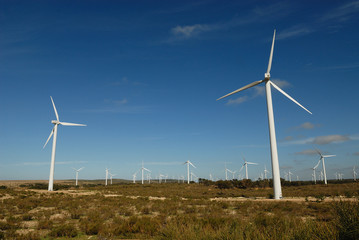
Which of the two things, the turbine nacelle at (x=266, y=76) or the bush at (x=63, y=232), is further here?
the turbine nacelle at (x=266, y=76)

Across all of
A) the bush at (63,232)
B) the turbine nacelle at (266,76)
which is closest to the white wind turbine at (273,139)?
the turbine nacelle at (266,76)

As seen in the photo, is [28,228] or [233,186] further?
[233,186]

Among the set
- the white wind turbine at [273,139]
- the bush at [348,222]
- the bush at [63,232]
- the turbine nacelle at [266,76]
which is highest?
the turbine nacelle at [266,76]

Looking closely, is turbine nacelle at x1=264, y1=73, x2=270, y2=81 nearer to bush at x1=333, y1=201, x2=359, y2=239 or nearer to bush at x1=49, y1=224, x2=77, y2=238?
bush at x1=333, y1=201, x2=359, y2=239

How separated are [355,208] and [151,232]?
878 cm

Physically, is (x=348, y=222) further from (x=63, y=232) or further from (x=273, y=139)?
(x=273, y=139)

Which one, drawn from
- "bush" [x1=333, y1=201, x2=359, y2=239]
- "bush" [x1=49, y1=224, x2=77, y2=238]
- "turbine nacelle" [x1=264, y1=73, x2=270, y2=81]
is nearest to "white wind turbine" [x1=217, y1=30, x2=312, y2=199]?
"turbine nacelle" [x1=264, y1=73, x2=270, y2=81]

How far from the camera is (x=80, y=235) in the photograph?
12953 mm

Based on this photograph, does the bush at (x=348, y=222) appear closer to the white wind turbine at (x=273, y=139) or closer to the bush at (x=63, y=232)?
the bush at (x=63, y=232)

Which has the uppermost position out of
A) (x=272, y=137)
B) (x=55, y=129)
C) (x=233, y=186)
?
(x=55, y=129)

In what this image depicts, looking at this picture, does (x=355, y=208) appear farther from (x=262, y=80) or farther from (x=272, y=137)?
(x=262, y=80)

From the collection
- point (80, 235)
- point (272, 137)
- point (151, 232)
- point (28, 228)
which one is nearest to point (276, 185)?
point (272, 137)

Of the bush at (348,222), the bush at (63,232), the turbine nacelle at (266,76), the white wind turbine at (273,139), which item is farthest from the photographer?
the turbine nacelle at (266,76)

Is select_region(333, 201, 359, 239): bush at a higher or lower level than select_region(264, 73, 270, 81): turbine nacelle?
lower
